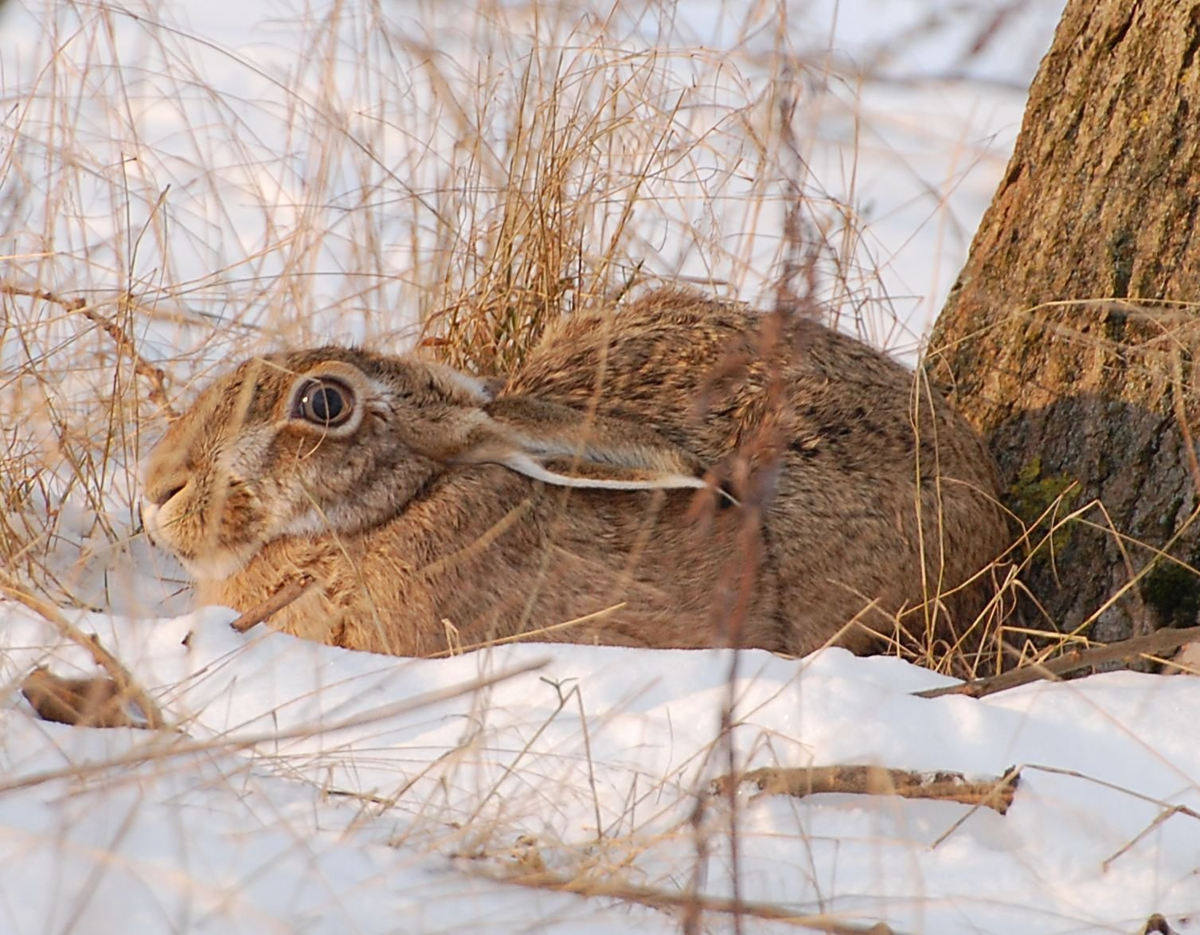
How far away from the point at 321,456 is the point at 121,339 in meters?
0.76

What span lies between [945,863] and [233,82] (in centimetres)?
692

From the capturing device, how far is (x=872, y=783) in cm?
273

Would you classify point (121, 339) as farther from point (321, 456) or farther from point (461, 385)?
point (461, 385)

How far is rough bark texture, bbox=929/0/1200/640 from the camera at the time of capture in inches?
162

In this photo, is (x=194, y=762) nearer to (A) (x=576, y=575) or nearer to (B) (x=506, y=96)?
(A) (x=576, y=575)

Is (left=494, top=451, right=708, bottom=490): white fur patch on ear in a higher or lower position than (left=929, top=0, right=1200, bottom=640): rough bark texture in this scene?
lower

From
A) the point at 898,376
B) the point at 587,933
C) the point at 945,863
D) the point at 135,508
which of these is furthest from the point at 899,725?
the point at 135,508

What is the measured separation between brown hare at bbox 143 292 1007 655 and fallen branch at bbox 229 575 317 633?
3cm

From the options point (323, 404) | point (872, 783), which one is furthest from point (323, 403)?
point (872, 783)

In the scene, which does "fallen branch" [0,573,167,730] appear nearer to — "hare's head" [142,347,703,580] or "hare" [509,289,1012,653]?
"hare's head" [142,347,703,580]

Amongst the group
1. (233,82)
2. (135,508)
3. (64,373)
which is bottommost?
(135,508)

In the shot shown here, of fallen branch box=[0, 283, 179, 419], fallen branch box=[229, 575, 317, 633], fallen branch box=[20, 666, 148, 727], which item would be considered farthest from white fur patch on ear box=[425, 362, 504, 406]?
fallen branch box=[20, 666, 148, 727]

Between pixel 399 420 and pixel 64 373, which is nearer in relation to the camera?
pixel 399 420

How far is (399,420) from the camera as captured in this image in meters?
3.91
